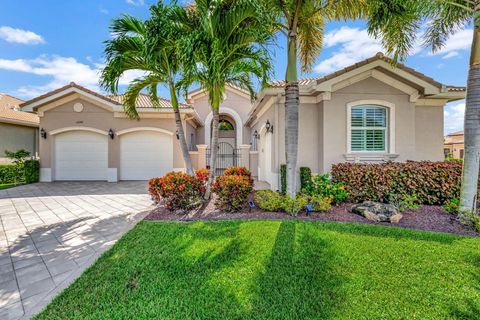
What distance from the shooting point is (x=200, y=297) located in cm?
297

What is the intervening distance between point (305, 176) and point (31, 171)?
15.5 m

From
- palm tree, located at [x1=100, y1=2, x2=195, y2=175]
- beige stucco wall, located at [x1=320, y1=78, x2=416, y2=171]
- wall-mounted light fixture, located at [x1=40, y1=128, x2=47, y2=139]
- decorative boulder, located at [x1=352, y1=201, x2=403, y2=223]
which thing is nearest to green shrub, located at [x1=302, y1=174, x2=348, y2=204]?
decorative boulder, located at [x1=352, y1=201, x2=403, y2=223]

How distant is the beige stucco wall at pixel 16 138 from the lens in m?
17.0

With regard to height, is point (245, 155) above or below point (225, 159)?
above

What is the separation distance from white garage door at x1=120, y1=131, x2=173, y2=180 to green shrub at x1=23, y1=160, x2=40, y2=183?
15.8 ft

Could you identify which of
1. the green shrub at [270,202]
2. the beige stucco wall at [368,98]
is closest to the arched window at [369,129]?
the beige stucco wall at [368,98]

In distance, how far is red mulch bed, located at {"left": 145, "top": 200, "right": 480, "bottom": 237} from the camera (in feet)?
17.8

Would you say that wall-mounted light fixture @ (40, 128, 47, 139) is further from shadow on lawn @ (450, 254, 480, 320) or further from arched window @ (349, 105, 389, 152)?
shadow on lawn @ (450, 254, 480, 320)

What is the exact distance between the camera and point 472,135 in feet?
18.6

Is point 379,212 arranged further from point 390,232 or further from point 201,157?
point 201,157

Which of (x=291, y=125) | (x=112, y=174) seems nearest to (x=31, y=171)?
(x=112, y=174)

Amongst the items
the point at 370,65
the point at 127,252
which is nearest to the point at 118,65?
the point at 127,252

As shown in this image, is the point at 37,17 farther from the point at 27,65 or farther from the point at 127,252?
the point at 127,252

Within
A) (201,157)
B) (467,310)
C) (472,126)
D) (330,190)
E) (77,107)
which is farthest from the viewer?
(201,157)
